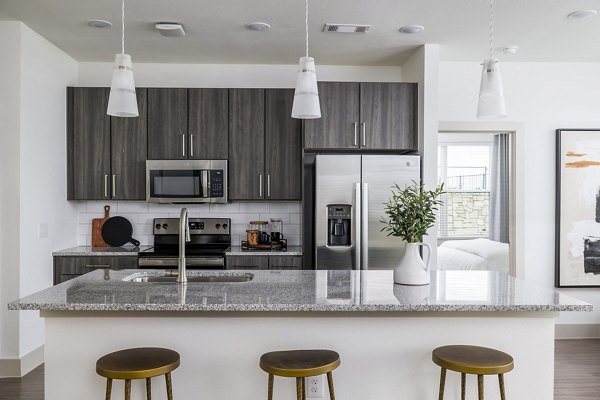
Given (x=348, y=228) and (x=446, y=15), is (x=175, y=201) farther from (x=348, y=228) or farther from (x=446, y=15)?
(x=446, y=15)

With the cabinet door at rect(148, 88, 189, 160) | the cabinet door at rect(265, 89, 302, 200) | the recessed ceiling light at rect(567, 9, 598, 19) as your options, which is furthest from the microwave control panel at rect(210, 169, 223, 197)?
the recessed ceiling light at rect(567, 9, 598, 19)

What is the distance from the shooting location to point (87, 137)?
445 cm

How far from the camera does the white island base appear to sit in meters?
2.34

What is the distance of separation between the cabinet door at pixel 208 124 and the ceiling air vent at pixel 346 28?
1169mm

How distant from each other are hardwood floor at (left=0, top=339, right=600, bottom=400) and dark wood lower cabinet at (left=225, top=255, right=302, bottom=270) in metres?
1.66

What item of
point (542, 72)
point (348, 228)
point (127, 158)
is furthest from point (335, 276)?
point (542, 72)

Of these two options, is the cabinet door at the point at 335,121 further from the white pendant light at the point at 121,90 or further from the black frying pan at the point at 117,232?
the white pendant light at the point at 121,90

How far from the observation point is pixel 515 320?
7.76ft

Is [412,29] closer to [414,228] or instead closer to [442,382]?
[414,228]

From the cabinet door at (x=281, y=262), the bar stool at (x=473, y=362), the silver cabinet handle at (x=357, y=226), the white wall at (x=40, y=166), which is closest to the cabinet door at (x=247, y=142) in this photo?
the cabinet door at (x=281, y=262)

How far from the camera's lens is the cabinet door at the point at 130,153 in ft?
14.6

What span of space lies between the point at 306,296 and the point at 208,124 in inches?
102

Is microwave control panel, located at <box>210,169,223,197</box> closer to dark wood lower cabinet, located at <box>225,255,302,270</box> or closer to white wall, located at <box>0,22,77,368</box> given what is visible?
dark wood lower cabinet, located at <box>225,255,302,270</box>

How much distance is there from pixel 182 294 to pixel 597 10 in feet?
10.8
